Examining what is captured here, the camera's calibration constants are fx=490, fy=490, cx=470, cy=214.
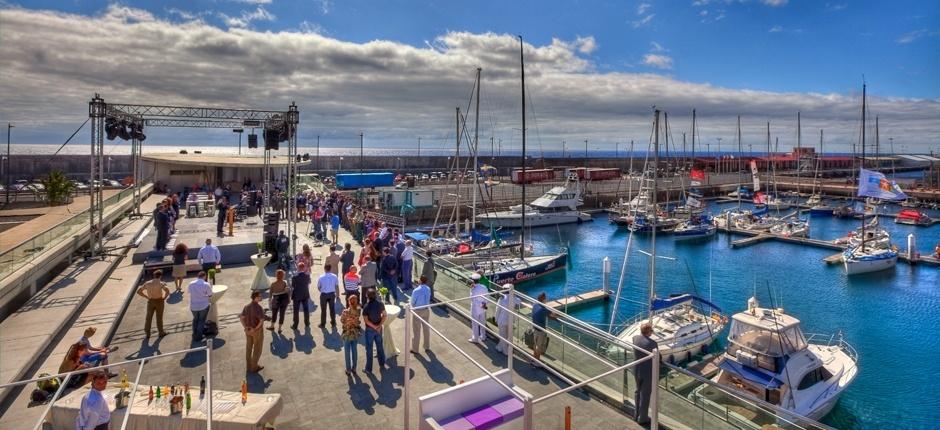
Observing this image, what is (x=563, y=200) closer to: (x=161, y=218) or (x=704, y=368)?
(x=704, y=368)

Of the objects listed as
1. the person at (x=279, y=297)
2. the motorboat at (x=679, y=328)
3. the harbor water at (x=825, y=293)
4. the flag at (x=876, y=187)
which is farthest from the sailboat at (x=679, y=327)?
the flag at (x=876, y=187)

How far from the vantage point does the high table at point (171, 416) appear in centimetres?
581

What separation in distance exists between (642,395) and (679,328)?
481 inches

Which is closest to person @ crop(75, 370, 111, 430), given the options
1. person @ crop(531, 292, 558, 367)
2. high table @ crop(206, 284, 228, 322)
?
high table @ crop(206, 284, 228, 322)

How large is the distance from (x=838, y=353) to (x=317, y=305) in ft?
54.3

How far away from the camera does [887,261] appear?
33.4 meters

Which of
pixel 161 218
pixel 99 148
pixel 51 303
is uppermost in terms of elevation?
pixel 99 148

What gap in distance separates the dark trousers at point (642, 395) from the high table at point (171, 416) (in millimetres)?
5024

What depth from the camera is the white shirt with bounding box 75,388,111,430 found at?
17.9 feet

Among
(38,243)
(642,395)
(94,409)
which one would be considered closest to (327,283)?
(94,409)

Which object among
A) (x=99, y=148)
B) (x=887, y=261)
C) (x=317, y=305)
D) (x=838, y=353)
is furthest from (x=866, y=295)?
(x=99, y=148)

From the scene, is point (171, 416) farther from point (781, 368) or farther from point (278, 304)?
point (781, 368)

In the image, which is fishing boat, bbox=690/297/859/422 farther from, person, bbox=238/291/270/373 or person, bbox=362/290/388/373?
person, bbox=238/291/270/373

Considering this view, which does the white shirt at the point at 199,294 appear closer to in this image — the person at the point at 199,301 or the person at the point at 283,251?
the person at the point at 199,301
